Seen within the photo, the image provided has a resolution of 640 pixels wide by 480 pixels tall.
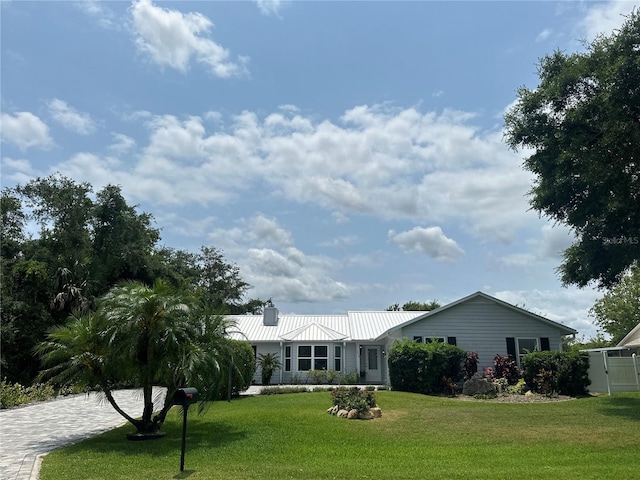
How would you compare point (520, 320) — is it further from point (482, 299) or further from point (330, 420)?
point (330, 420)

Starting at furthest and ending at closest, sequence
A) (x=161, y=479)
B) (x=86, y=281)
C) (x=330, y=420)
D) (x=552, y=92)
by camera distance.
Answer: (x=86, y=281) → (x=552, y=92) → (x=330, y=420) → (x=161, y=479)

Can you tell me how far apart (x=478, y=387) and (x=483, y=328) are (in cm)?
447

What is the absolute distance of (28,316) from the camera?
25375 mm

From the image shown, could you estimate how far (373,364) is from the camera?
3017 centimetres

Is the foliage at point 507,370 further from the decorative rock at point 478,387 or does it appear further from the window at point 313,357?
the window at point 313,357

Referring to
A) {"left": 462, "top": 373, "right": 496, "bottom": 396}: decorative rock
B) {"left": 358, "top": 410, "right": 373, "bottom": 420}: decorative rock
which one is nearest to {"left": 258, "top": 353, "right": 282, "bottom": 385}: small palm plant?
{"left": 462, "top": 373, "right": 496, "bottom": 396}: decorative rock

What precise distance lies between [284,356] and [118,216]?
45.3ft

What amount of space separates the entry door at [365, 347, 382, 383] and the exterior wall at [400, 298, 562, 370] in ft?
19.9

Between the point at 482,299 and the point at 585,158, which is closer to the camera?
the point at 585,158

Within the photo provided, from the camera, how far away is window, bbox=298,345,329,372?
98.8 feet

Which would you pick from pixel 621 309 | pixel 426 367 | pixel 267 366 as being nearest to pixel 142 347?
pixel 426 367

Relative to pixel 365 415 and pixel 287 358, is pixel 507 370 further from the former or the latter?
pixel 287 358

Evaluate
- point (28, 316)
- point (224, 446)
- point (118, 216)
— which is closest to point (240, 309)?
point (118, 216)

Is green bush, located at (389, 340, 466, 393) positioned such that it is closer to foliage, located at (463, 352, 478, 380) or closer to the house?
foliage, located at (463, 352, 478, 380)
